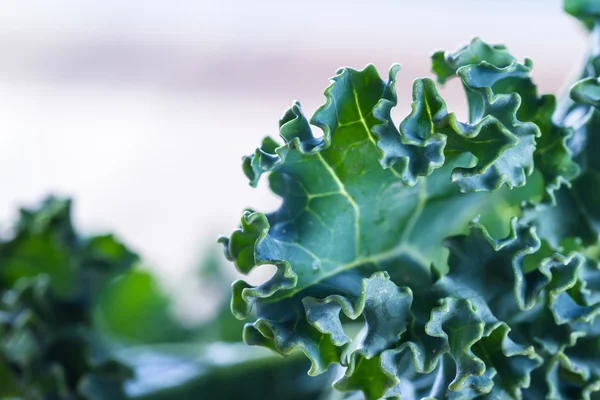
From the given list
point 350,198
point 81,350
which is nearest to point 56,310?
point 81,350

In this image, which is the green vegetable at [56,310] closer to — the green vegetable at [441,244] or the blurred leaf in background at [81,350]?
the blurred leaf in background at [81,350]

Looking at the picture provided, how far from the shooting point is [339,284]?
0.84 meters

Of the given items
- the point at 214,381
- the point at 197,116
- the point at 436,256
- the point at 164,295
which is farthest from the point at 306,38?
the point at 436,256

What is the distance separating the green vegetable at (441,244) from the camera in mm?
786

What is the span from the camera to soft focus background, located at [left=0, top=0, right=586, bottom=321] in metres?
2.89

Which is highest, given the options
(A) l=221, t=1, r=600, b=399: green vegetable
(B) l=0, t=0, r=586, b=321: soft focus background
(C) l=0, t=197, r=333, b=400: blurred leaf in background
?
(A) l=221, t=1, r=600, b=399: green vegetable

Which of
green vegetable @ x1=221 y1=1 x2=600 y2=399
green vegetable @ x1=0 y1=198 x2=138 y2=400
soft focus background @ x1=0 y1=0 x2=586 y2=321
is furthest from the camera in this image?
soft focus background @ x1=0 y1=0 x2=586 y2=321

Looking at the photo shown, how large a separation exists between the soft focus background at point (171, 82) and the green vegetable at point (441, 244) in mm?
1750

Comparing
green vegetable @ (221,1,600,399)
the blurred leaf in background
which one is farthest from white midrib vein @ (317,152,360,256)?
the blurred leaf in background

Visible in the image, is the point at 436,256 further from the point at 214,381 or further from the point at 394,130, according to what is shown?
the point at 214,381

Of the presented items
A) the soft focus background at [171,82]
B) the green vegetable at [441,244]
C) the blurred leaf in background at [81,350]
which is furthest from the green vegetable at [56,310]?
the soft focus background at [171,82]

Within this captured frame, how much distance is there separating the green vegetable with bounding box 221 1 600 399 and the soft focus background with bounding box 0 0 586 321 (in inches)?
68.9

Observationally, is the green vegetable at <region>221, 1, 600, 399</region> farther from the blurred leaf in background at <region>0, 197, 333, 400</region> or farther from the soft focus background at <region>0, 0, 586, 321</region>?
the soft focus background at <region>0, 0, 586, 321</region>

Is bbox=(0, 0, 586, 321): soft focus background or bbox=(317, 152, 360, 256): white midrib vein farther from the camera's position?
bbox=(0, 0, 586, 321): soft focus background
